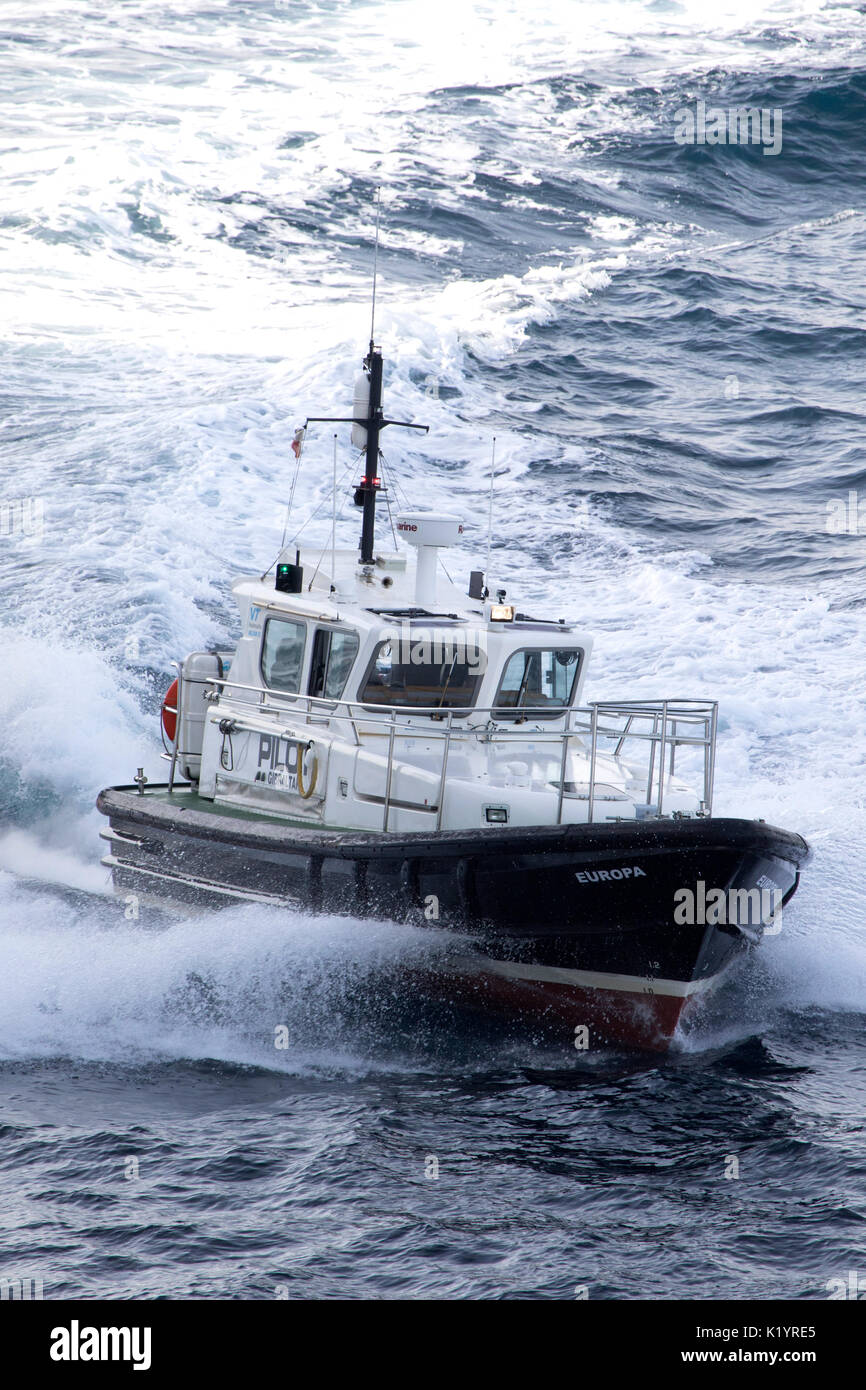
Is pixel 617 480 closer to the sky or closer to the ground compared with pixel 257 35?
closer to the ground

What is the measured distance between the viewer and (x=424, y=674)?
9.76 m

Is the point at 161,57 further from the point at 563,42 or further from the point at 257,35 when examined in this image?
the point at 563,42

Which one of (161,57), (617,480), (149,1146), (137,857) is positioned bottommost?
(149,1146)

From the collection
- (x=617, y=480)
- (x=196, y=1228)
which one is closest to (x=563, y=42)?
(x=617, y=480)

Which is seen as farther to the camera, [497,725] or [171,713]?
[171,713]

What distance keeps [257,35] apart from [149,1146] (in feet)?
113

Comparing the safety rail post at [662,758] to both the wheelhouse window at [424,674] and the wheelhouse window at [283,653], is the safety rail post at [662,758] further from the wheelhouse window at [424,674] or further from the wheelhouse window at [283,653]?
the wheelhouse window at [283,653]

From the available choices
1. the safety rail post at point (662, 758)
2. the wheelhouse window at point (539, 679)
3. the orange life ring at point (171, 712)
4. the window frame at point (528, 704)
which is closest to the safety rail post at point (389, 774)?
the window frame at point (528, 704)

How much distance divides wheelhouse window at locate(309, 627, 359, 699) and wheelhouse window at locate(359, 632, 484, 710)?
22cm

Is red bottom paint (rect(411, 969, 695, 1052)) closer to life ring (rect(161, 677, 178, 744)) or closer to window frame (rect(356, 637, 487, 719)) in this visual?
window frame (rect(356, 637, 487, 719))

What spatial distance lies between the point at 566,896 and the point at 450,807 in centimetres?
102

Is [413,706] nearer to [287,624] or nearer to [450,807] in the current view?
[450,807]

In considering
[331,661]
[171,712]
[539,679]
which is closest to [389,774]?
[331,661]

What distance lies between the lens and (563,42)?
3641 cm
